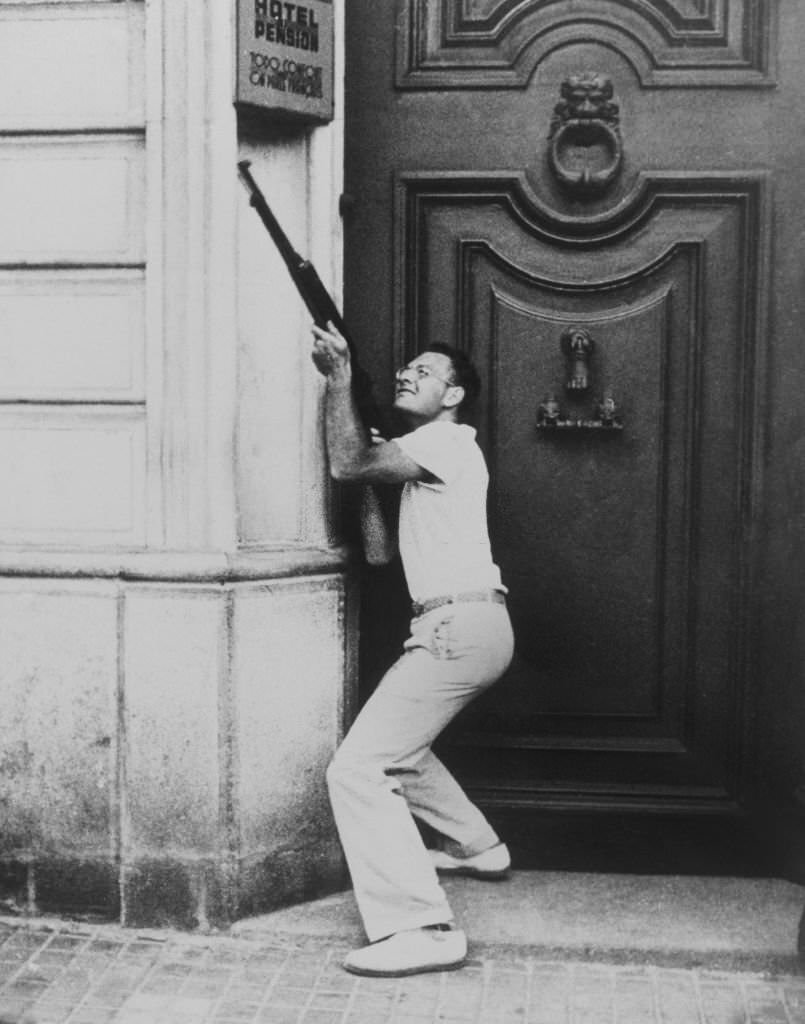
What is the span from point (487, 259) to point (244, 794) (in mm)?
2086

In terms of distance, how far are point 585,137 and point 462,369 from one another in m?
1.00

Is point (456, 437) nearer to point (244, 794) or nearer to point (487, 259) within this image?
point (487, 259)

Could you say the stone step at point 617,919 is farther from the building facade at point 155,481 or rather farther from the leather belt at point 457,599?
the leather belt at point 457,599

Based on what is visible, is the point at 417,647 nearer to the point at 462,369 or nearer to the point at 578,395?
the point at 462,369

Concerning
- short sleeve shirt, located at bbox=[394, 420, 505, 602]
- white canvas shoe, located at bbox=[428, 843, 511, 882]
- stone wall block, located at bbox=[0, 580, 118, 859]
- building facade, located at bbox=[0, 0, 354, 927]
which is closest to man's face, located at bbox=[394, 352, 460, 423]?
short sleeve shirt, located at bbox=[394, 420, 505, 602]

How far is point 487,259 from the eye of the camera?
5309 mm

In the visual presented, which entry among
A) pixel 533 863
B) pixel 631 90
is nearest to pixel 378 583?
pixel 533 863

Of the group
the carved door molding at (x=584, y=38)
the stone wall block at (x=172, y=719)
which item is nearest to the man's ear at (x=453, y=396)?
the stone wall block at (x=172, y=719)

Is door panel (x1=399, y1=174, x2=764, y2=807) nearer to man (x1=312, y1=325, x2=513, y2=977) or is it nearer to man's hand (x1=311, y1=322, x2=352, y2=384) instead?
man (x1=312, y1=325, x2=513, y2=977)

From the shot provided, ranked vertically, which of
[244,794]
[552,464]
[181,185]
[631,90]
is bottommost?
[244,794]

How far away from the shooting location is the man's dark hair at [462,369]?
5.00 meters

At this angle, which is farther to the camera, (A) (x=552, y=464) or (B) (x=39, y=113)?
(A) (x=552, y=464)

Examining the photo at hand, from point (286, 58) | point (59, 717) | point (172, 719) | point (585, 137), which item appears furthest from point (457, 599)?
point (286, 58)

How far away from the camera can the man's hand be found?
4.79 meters
